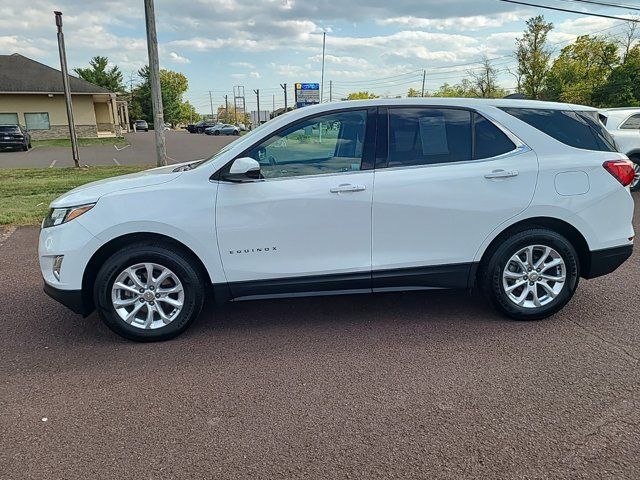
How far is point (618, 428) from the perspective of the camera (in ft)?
8.83

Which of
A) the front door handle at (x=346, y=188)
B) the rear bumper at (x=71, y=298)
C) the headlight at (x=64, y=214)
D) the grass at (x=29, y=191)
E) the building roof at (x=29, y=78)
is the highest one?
the building roof at (x=29, y=78)

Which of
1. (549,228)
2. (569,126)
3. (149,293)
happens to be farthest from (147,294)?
(569,126)

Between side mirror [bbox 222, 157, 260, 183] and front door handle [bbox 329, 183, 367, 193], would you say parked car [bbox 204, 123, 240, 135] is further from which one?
front door handle [bbox 329, 183, 367, 193]

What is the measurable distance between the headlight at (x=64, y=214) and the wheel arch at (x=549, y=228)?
316 cm

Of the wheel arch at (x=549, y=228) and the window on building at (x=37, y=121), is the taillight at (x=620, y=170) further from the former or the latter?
the window on building at (x=37, y=121)

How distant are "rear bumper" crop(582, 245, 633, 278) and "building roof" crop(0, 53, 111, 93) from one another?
122 feet

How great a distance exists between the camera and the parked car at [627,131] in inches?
404

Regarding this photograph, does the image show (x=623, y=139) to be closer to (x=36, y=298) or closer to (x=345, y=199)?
(x=345, y=199)

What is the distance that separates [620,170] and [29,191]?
11939 mm

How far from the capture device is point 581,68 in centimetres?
4791

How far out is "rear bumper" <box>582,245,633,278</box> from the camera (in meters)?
4.10

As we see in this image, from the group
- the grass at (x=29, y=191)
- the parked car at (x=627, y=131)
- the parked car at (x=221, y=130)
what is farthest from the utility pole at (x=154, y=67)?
the parked car at (x=221, y=130)

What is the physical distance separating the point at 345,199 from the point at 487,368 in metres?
1.59

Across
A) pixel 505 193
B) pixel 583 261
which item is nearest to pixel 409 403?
pixel 505 193
